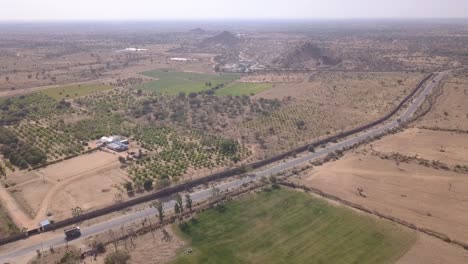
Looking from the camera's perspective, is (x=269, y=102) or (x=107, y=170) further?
(x=269, y=102)

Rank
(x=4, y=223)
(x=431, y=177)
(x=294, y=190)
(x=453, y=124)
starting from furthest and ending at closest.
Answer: (x=453, y=124), (x=431, y=177), (x=294, y=190), (x=4, y=223)

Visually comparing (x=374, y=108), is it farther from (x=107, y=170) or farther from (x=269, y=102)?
(x=107, y=170)

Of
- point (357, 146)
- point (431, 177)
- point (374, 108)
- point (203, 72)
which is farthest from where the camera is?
point (203, 72)

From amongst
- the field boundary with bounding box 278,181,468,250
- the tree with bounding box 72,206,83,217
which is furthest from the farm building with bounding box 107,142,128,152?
the field boundary with bounding box 278,181,468,250

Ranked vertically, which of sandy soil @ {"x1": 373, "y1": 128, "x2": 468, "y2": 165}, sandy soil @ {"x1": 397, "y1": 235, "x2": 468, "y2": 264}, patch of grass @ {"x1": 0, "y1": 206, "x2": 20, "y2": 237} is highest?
sandy soil @ {"x1": 373, "y1": 128, "x2": 468, "y2": 165}

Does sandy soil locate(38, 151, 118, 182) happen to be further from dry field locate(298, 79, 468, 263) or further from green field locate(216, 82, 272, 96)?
green field locate(216, 82, 272, 96)

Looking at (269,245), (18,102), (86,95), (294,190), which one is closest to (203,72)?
(86,95)
